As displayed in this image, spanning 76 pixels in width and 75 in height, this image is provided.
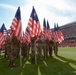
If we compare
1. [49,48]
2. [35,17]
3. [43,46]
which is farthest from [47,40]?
[35,17]

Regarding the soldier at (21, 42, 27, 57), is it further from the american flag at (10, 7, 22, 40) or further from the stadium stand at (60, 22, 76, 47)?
the stadium stand at (60, 22, 76, 47)

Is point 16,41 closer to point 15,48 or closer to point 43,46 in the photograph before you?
point 15,48

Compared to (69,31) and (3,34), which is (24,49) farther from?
(69,31)

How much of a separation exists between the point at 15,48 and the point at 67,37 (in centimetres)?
11027

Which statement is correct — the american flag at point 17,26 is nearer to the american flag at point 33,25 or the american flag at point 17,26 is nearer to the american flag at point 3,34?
the american flag at point 33,25

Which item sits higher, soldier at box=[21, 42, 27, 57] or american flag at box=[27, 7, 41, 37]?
american flag at box=[27, 7, 41, 37]

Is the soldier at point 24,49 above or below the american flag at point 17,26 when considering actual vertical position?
below

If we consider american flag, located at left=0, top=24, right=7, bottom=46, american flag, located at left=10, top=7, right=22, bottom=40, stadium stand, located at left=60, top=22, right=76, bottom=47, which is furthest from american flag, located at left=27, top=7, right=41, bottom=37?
stadium stand, located at left=60, top=22, right=76, bottom=47

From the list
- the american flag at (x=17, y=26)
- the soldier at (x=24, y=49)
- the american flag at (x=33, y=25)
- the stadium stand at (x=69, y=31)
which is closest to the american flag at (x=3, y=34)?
the soldier at (x=24, y=49)

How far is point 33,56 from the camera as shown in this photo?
55.4 ft

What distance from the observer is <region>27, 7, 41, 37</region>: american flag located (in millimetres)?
16653

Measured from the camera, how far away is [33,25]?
1703cm

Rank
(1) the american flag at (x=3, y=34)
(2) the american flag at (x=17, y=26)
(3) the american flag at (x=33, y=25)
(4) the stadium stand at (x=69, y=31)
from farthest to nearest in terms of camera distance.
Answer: (4) the stadium stand at (x=69, y=31), (1) the american flag at (x=3, y=34), (3) the american flag at (x=33, y=25), (2) the american flag at (x=17, y=26)

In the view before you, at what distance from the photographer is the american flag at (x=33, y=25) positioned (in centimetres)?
1665
